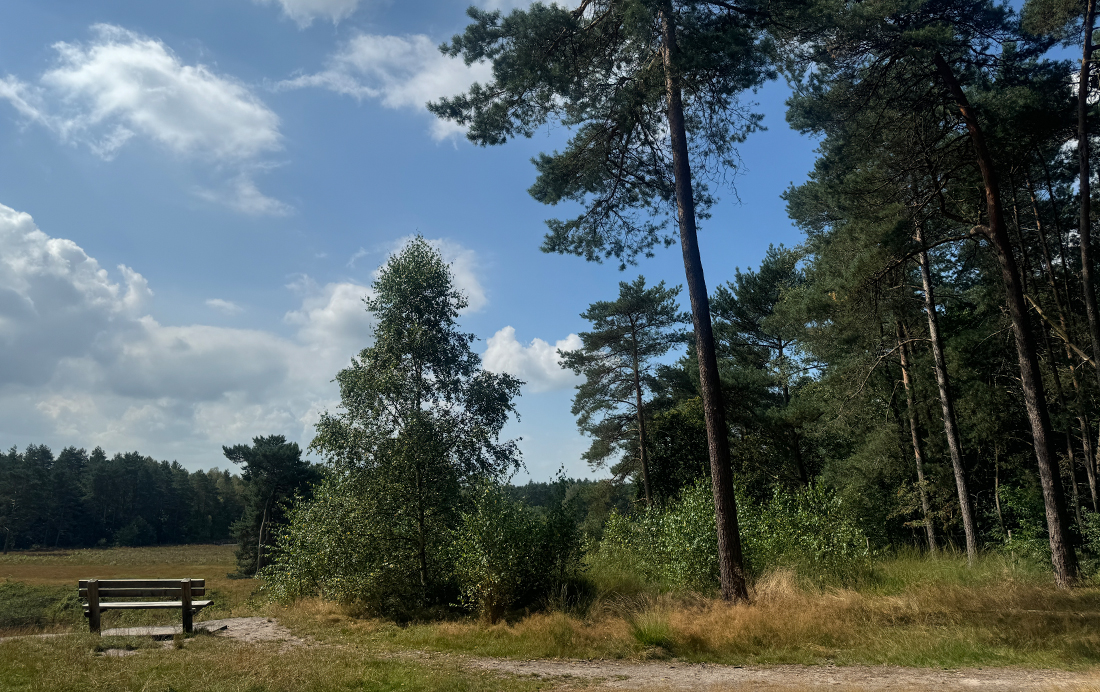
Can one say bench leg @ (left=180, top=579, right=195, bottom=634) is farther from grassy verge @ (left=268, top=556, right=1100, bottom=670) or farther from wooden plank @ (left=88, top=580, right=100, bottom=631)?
grassy verge @ (left=268, top=556, right=1100, bottom=670)

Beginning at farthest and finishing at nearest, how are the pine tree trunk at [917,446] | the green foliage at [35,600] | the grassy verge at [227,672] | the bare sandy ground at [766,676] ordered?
the green foliage at [35,600], the pine tree trunk at [917,446], the grassy verge at [227,672], the bare sandy ground at [766,676]

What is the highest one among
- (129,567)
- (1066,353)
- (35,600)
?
(1066,353)

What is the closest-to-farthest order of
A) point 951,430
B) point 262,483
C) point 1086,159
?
point 1086,159 < point 951,430 < point 262,483

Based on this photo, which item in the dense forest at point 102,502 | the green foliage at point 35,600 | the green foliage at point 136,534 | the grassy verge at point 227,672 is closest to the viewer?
the grassy verge at point 227,672

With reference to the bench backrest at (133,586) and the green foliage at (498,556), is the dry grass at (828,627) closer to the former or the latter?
the green foliage at (498,556)

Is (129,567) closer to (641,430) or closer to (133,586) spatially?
(641,430)

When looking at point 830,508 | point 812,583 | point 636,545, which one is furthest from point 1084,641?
point 636,545

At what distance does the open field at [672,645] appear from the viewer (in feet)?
20.5

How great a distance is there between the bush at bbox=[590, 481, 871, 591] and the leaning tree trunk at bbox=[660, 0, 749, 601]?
70cm

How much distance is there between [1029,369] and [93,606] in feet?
55.8

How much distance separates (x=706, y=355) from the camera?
34.4 feet

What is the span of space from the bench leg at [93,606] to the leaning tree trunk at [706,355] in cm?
1037

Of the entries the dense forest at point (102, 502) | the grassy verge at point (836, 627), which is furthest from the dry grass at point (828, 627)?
the dense forest at point (102, 502)

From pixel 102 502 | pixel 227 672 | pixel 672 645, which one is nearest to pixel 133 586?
pixel 227 672
